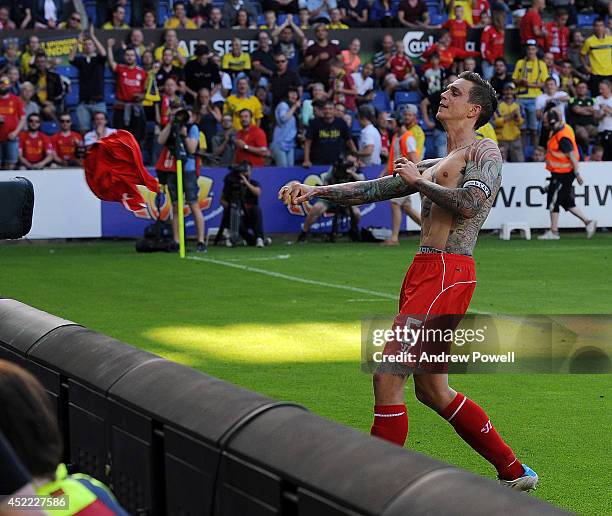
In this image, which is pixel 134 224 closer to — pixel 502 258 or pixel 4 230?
pixel 502 258

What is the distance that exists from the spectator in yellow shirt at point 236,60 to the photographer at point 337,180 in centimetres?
398

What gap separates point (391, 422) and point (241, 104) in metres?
19.6

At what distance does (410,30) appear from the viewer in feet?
96.1

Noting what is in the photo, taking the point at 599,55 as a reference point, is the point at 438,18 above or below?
above

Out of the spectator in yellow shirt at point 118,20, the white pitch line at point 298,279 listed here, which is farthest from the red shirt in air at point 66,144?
the white pitch line at point 298,279

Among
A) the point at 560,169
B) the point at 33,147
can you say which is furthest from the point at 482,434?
the point at 33,147

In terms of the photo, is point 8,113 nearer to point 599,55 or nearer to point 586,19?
point 599,55

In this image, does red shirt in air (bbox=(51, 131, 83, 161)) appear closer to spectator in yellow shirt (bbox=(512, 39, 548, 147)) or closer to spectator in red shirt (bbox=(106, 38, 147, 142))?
spectator in red shirt (bbox=(106, 38, 147, 142))

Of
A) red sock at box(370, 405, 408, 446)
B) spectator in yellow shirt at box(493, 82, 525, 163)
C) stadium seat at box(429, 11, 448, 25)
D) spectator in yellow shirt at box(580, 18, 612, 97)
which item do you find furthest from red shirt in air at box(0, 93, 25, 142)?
red sock at box(370, 405, 408, 446)

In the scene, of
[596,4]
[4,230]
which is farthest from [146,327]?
[596,4]

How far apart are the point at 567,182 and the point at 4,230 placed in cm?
1835

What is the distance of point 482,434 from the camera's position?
22.6ft

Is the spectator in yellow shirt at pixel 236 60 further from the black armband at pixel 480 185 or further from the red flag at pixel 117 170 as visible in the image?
the black armband at pixel 480 185

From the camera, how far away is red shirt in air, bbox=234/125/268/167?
24.6 meters
